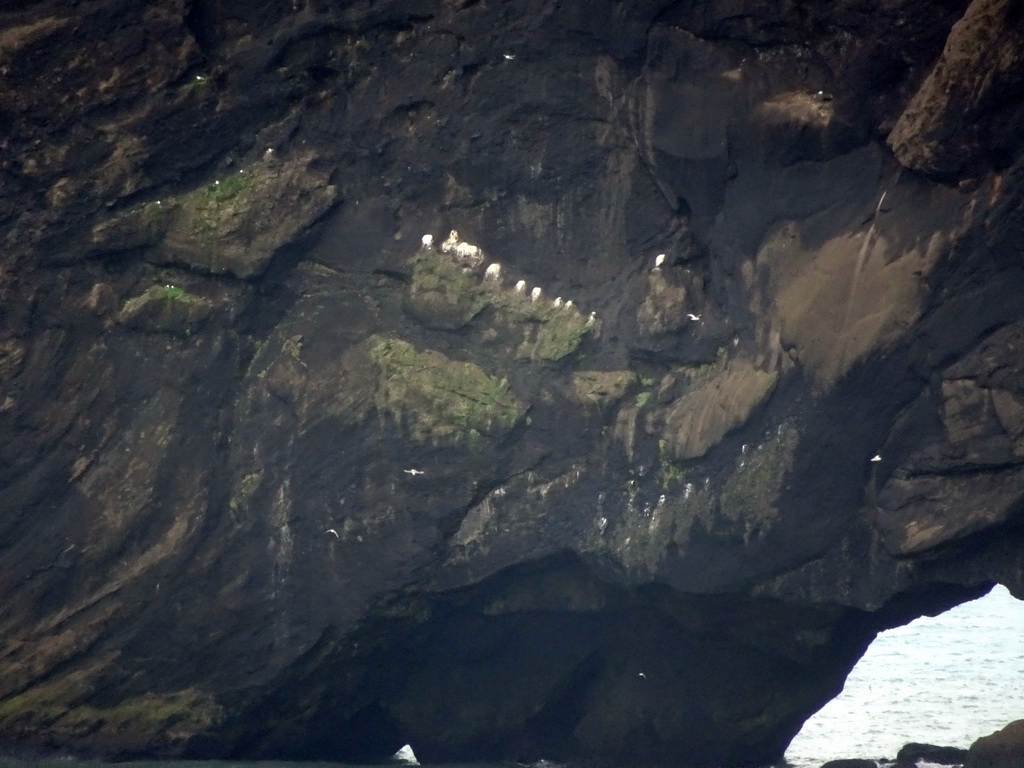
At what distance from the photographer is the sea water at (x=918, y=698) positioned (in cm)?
1075

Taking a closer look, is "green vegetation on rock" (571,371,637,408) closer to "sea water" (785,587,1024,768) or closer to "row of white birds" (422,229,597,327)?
"row of white birds" (422,229,597,327)

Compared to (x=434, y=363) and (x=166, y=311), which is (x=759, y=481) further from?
(x=166, y=311)

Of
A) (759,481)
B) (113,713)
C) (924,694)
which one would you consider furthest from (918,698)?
Result: (113,713)

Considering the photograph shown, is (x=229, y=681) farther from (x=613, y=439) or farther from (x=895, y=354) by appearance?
(x=895, y=354)

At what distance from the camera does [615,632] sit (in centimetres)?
1037

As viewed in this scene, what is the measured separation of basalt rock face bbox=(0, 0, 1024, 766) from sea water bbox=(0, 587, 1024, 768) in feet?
4.07

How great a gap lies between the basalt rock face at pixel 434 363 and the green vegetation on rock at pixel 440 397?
3 centimetres

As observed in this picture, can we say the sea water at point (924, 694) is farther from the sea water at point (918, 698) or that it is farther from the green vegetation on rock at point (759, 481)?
the green vegetation on rock at point (759, 481)

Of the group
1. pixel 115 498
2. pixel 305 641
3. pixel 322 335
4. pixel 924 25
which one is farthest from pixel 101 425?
pixel 924 25

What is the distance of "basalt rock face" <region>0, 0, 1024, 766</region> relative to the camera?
7770 mm

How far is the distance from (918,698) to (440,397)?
327 inches

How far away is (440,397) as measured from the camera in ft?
29.6

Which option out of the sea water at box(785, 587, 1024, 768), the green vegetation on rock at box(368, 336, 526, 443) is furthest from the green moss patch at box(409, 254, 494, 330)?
the sea water at box(785, 587, 1024, 768)

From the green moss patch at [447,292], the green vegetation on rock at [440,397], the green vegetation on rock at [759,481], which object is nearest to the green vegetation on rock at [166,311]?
the green vegetation on rock at [440,397]
